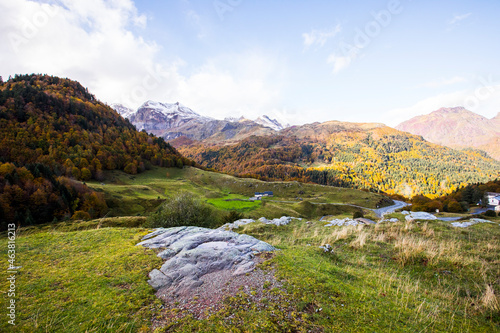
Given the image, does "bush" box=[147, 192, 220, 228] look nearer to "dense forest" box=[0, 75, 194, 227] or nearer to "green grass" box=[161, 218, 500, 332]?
"green grass" box=[161, 218, 500, 332]

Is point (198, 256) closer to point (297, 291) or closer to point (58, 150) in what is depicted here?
point (297, 291)

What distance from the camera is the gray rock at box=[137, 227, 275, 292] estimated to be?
7.68 meters

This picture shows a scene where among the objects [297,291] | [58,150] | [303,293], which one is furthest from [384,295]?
[58,150]

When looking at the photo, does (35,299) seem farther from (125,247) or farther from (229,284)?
(229,284)

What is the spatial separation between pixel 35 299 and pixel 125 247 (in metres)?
5.19

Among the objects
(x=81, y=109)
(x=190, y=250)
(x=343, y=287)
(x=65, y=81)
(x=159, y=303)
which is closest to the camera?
(x=159, y=303)

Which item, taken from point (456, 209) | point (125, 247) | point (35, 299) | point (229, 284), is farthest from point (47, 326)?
point (456, 209)

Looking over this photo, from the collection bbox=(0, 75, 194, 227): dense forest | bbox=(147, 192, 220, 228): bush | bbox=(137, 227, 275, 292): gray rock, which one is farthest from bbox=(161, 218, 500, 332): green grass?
bbox=(0, 75, 194, 227): dense forest

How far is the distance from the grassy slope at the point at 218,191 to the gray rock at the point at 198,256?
64.6 metres

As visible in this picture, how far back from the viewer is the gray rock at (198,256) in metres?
7.68

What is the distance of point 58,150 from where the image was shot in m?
100

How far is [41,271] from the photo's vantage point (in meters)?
8.43

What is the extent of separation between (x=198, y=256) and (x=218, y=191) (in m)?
112

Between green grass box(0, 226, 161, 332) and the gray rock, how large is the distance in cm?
70
